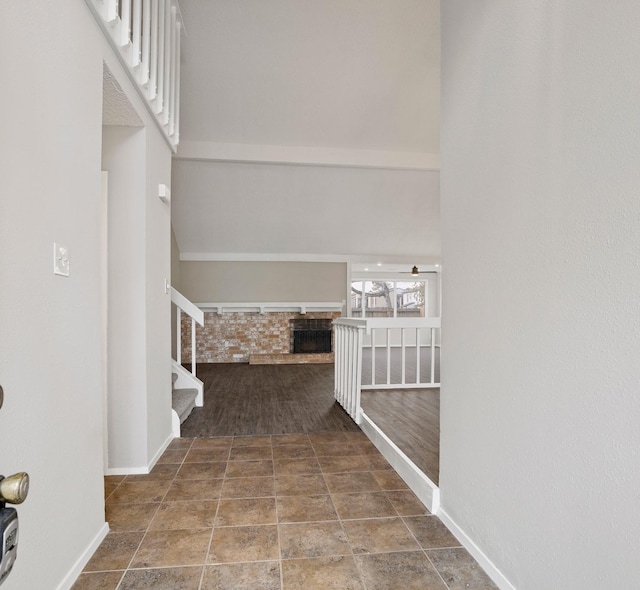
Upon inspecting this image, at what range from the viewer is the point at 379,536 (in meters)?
1.86

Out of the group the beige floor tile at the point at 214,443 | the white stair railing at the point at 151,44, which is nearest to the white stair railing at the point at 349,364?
the beige floor tile at the point at 214,443

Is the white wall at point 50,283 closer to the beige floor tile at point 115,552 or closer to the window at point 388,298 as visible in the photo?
the beige floor tile at point 115,552

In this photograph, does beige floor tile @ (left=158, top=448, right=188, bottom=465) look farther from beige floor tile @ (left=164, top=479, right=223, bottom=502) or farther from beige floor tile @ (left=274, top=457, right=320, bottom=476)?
beige floor tile @ (left=274, top=457, right=320, bottom=476)

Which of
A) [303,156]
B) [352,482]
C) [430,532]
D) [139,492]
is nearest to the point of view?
[430,532]

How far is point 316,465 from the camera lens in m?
2.69

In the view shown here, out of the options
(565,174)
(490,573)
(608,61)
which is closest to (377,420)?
(490,573)

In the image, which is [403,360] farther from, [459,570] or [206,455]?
[459,570]

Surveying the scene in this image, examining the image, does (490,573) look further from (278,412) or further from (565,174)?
(278,412)

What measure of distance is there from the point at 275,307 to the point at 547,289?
6970 millimetres

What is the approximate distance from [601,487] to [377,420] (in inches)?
95.6

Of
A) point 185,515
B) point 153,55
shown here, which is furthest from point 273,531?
point 153,55

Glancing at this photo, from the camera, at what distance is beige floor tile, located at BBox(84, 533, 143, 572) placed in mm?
1655

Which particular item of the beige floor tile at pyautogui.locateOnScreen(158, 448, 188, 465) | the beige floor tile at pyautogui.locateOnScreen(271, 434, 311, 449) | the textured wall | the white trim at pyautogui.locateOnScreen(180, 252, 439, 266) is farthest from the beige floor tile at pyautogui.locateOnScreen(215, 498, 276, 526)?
the white trim at pyautogui.locateOnScreen(180, 252, 439, 266)

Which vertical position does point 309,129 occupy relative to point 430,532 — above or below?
above
